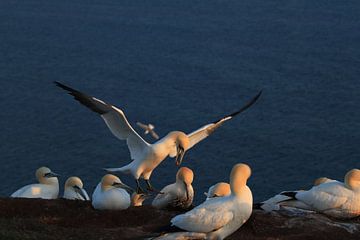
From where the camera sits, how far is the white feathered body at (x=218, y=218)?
11594mm

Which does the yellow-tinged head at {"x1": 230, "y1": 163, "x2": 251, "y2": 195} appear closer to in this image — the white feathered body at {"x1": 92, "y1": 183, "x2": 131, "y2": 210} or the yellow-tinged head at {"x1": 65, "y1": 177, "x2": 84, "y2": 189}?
the white feathered body at {"x1": 92, "y1": 183, "x2": 131, "y2": 210}

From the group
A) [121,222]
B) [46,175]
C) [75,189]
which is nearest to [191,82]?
[46,175]

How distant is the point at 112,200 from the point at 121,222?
2.33ft

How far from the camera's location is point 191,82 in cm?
4309

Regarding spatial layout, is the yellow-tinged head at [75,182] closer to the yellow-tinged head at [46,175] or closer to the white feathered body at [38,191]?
the white feathered body at [38,191]

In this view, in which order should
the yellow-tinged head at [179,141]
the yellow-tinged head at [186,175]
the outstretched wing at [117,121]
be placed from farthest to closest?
the yellow-tinged head at [179,141], the outstretched wing at [117,121], the yellow-tinged head at [186,175]

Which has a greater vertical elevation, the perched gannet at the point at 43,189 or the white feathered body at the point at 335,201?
the perched gannet at the point at 43,189

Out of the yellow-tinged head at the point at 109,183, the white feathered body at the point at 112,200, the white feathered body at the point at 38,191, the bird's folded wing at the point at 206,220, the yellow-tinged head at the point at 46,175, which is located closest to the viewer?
the bird's folded wing at the point at 206,220

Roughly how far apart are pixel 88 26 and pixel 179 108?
1698 centimetres

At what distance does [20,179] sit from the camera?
102 feet

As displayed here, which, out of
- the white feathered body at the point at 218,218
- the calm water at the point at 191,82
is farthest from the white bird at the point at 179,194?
the calm water at the point at 191,82

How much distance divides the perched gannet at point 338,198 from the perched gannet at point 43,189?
564 centimetres

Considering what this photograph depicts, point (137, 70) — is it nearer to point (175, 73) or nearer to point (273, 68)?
point (175, 73)

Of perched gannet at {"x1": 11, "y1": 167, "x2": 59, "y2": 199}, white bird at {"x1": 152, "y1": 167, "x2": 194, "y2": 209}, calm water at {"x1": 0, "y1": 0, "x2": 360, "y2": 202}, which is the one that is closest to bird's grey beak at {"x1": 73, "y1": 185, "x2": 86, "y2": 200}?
perched gannet at {"x1": 11, "y1": 167, "x2": 59, "y2": 199}
